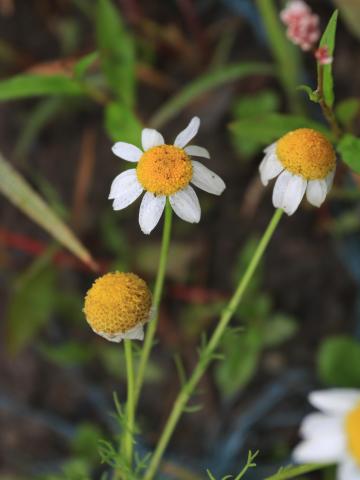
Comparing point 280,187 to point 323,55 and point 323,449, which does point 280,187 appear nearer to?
point 323,55

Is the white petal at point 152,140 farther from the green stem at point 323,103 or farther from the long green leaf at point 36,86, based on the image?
the long green leaf at point 36,86

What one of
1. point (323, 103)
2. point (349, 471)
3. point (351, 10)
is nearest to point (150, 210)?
point (323, 103)

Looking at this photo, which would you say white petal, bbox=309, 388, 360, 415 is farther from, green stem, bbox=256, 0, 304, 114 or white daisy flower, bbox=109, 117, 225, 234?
green stem, bbox=256, 0, 304, 114

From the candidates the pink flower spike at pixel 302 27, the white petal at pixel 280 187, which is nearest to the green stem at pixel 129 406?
the white petal at pixel 280 187

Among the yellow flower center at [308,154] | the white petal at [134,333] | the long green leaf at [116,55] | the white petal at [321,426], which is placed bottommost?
the white petal at [321,426]

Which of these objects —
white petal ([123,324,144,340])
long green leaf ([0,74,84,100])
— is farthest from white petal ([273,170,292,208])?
long green leaf ([0,74,84,100])

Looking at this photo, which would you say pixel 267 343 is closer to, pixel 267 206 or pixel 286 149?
pixel 267 206

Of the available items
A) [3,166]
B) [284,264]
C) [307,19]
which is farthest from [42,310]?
[307,19]
